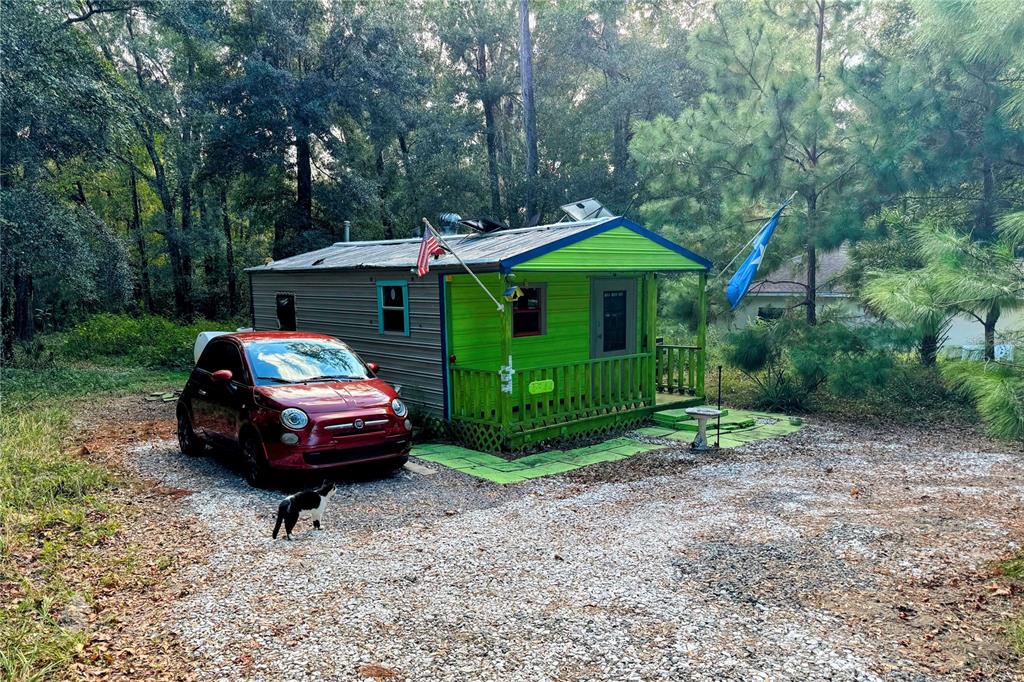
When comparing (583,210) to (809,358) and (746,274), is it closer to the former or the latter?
(746,274)

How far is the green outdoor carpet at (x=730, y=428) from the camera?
10.5m

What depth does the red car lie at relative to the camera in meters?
7.25

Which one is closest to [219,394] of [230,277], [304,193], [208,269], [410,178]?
[304,193]

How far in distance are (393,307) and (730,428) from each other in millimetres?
5761

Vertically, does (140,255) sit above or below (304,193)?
below

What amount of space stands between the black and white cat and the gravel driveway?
165 mm

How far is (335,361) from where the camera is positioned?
864cm

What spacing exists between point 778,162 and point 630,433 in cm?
592

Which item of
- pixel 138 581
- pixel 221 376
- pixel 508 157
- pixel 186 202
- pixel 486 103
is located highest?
pixel 486 103

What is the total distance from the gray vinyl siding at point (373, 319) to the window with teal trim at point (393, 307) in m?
0.09

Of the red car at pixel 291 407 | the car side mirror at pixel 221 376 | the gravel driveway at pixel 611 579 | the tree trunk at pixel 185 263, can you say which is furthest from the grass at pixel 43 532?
the tree trunk at pixel 185 263

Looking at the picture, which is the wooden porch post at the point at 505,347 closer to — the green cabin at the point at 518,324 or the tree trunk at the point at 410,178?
the green cabin at the point at 518,324

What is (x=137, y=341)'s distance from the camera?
21750 mm

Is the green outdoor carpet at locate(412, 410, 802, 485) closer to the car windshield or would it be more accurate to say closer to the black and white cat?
the car windshield
